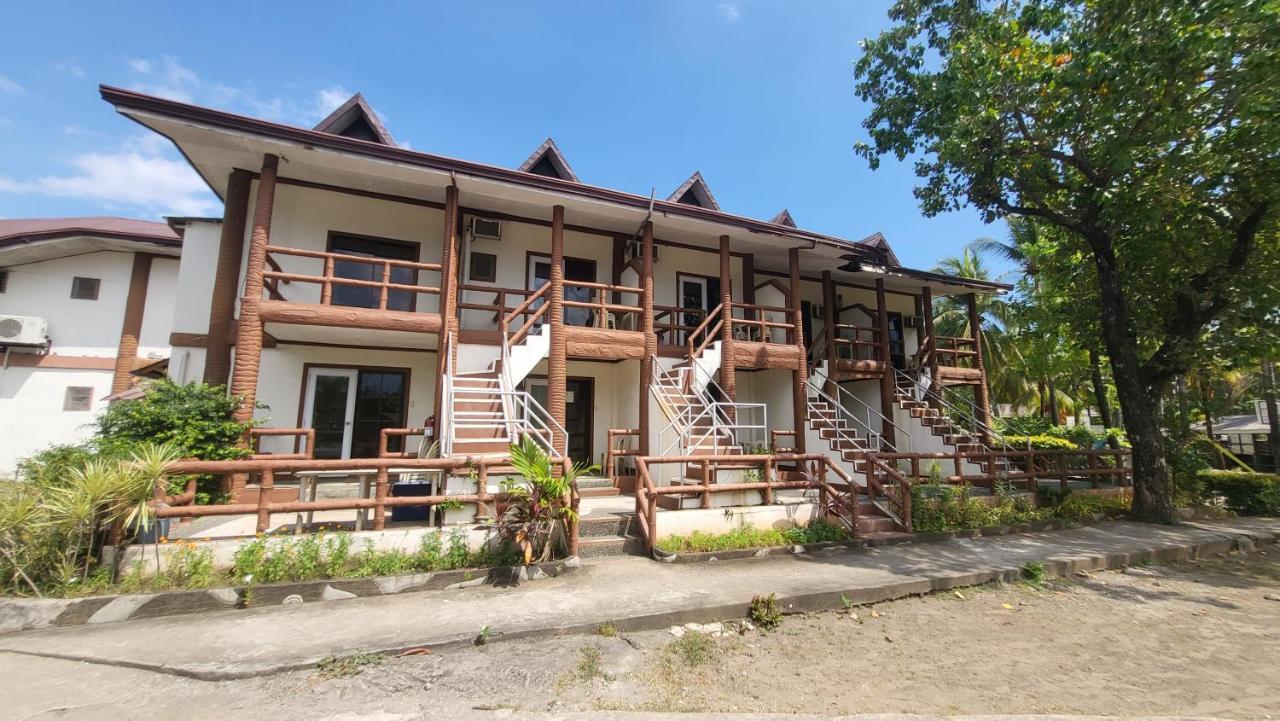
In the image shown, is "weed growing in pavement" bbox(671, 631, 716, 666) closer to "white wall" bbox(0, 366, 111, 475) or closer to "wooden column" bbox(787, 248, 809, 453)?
"wooden column" bbox(787, 248, 809, 453)

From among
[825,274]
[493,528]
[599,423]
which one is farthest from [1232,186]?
[493,528]

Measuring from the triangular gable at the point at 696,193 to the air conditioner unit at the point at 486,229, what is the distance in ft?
15.7

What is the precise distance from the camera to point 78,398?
1370cm

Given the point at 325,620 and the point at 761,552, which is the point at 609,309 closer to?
the point at 761,552

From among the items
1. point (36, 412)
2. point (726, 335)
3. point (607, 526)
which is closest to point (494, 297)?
point (726, 335)

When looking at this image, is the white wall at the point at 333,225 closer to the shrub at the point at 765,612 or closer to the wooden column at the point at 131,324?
the wooden column at the point at 131,324

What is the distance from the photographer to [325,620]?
4938mm

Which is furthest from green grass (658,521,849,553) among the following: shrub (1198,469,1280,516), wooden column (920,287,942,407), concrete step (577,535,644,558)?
shrub (1198,469,1280,516)

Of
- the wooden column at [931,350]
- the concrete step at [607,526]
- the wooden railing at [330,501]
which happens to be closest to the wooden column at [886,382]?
the wooden column at [931,350]

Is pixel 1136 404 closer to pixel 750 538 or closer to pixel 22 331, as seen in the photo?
pixel 750 538

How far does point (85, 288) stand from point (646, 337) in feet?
52.8

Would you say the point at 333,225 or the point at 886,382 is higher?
the point at 333,225

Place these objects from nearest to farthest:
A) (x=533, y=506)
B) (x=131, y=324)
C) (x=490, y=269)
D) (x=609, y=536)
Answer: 1. (x=533, y=506)
2. (x=609, y=536)
3. (x=490, y=269)
4. (x=131, y=324)

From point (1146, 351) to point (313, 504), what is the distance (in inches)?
697
